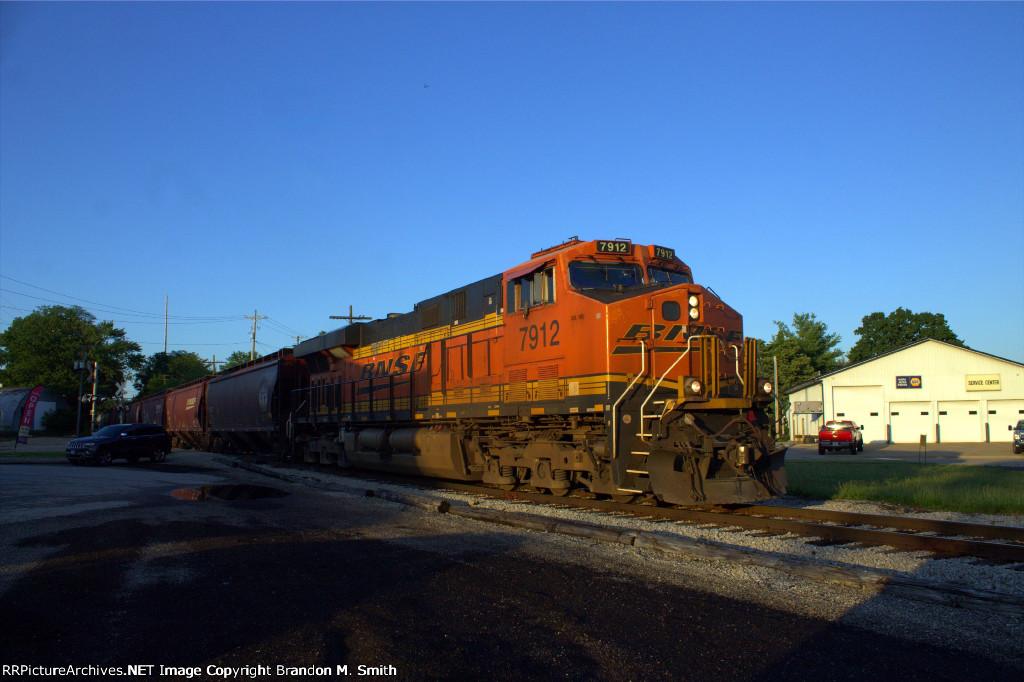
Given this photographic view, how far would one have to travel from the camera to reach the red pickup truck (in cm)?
3444

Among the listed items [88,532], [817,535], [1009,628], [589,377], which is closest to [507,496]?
[589,377]

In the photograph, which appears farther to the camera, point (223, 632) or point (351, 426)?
point (351, 426)

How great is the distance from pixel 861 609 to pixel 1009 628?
3.17 feet

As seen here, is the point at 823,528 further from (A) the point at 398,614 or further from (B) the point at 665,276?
(A) the point at 398,614

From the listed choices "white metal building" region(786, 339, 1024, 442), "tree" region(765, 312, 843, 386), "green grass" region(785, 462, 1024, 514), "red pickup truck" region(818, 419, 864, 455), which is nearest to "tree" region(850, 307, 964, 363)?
"tree" region(765, 312, 843, 386)

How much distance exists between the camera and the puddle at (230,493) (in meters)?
13.5

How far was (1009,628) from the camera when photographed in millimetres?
5020

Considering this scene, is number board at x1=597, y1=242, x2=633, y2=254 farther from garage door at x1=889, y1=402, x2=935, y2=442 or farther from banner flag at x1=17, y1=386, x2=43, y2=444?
garage door at x1=889, y1=402, x2=935, y2=442

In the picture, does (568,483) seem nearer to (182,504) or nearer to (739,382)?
(739,382)

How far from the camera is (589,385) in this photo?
10711 mm

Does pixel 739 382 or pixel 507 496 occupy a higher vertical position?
pixel 739 382

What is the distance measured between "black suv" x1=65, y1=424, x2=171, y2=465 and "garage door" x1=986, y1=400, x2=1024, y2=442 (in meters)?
47.8

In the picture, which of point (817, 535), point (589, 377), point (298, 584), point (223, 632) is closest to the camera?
point (223, 632)

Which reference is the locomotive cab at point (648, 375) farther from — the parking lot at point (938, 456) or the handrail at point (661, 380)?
the parking lot at point (938, 456)
